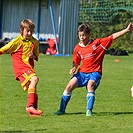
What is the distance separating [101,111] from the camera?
9.03 meters

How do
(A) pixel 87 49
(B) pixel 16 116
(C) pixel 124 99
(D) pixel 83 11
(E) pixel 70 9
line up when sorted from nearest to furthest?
(B) pixel 16 116, (A) pixel 87 49, (C) pixel 124 99, (E) pixel 70 9, (D) pixel 83 11

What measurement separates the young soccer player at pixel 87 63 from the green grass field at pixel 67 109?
0.36 m

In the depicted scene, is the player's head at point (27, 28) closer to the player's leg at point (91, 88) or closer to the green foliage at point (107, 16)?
the player's leg at point (91, 88)

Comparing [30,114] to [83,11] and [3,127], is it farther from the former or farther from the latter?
[83,11]

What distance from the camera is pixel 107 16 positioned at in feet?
96.4

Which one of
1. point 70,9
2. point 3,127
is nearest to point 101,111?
point 3,127

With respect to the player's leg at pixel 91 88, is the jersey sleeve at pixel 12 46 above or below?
above

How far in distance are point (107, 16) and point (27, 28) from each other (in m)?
21.0

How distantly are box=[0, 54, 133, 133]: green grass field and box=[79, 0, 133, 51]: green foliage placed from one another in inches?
559

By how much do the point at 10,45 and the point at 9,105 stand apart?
4.09 ft

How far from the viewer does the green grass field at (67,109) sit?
7301 millimetres

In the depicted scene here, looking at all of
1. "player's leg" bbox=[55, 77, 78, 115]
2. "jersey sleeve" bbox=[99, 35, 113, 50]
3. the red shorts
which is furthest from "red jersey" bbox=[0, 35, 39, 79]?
"jersey sleeve" bbox=[99, 35, 113, 50]

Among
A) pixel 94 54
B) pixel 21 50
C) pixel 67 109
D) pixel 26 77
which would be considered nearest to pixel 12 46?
pixel 21 50

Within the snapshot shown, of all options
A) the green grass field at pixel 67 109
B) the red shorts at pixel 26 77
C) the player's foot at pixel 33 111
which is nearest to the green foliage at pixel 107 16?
the green grass field at pixel 67 109
